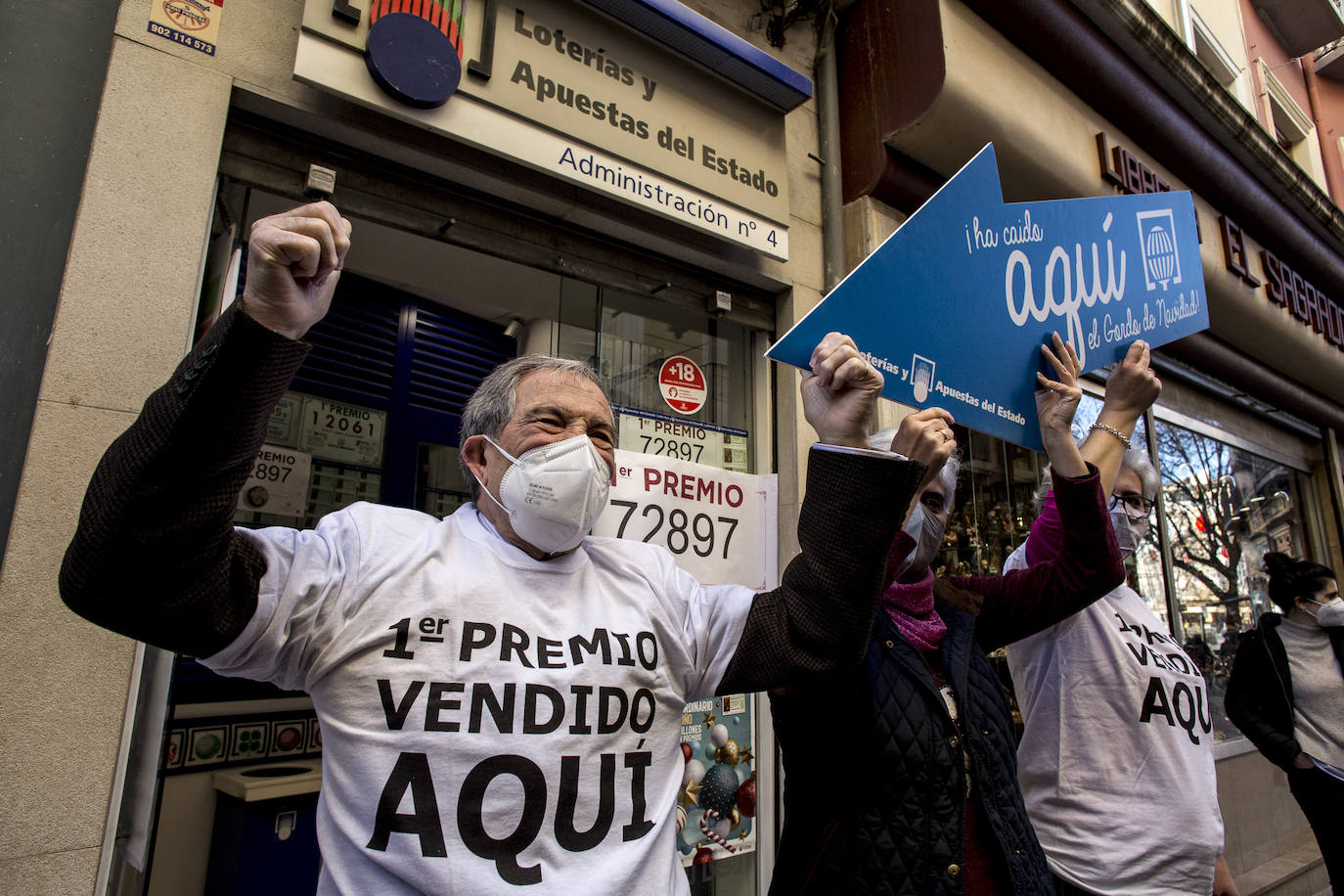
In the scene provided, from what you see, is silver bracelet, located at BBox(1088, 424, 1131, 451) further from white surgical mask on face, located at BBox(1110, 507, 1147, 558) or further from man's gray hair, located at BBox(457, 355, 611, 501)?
man's gray hair, located at BBox(457, 355, 611, 501)

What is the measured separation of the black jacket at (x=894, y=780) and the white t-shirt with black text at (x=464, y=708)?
1.12 ft

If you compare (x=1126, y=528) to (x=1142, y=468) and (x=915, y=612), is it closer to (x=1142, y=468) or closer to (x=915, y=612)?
(x=1142, y=468)

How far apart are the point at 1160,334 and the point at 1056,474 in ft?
3.11

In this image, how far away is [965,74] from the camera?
13.7ft

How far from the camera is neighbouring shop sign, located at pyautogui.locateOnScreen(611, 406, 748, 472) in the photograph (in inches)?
138

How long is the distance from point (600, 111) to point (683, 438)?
150 centimetres

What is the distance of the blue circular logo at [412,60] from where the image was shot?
2.58 metres

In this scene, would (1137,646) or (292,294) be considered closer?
(292,294)

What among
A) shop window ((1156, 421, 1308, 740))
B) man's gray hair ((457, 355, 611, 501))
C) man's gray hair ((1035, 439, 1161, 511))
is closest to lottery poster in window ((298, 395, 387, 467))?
man's gray hair ((457, 355, 611, 501))

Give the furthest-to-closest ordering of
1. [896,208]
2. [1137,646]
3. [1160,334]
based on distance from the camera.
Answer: [896,208], [1160,334], [1137,646]

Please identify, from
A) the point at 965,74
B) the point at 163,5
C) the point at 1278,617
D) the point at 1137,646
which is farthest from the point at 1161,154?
the point at 163,5

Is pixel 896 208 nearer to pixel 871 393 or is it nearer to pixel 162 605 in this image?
pixel 871 393

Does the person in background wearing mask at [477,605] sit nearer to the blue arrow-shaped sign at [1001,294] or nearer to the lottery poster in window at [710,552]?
the blue arrow-shaped sign at [1001,294]

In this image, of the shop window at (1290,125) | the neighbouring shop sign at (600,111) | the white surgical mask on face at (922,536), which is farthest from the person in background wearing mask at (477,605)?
the shop window at (1290,125)
